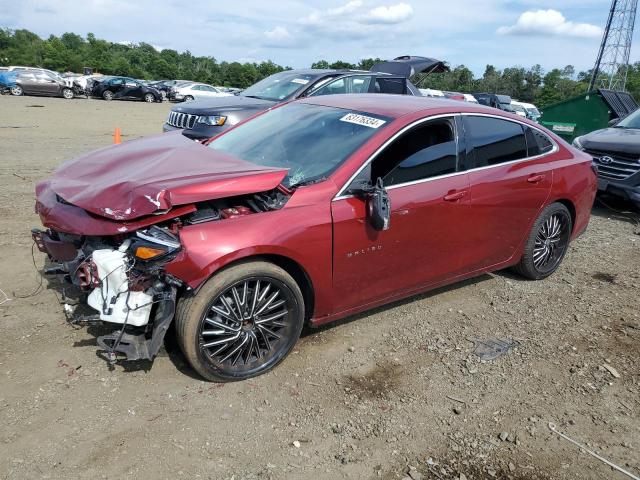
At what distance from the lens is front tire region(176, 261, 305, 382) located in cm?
300

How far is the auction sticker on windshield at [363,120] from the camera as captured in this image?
375 cm

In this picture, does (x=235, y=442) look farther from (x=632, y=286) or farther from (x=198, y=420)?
(x=632, y=286)

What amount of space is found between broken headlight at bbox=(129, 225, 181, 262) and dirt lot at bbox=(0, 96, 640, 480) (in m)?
0.86

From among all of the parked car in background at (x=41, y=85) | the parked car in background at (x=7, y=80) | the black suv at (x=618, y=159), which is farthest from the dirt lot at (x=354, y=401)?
the parked car in background at (x=41, y=85)

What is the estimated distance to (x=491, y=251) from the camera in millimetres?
4441

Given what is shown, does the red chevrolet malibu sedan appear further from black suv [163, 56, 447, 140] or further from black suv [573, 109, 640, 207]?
black suv [573, 109, 640, 207]

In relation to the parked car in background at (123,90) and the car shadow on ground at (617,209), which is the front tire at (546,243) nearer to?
the car shadow on ground at (617,209)

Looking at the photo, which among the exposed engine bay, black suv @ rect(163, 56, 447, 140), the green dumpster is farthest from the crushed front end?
the green dumpster

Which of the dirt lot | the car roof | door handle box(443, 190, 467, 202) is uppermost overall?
the car roof

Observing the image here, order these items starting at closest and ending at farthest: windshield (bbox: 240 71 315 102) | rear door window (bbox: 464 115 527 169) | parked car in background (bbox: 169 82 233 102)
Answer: rear door window (bbox: 464 115 527 169), windshield (bbox: 240 71 315 102), parked car in background (bbox: 169 82 233 102)

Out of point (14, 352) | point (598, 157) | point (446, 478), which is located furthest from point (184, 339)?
point (598, 157)

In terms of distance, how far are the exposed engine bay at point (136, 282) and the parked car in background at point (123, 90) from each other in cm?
3072

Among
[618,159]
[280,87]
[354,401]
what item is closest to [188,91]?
[280,87]

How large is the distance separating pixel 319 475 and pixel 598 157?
733cm
